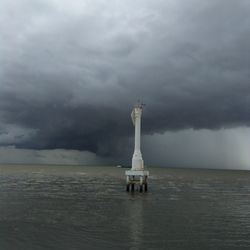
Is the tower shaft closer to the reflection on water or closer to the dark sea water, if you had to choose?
the reflection on water

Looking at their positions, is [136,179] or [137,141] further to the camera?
[136,179]

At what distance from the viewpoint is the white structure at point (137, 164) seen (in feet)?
261

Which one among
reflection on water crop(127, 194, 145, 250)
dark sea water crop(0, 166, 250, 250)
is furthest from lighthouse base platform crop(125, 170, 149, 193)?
dark sea water crop(0, 166, 250, 250)

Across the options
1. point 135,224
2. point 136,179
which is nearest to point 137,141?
point 136,179

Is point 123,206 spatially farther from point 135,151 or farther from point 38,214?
point 135,151

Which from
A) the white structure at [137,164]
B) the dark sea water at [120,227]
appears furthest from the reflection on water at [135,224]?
the white structure at [137,164]

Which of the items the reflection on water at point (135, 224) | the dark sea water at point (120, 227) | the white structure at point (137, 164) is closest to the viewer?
the dark sea water at point (120, 227)

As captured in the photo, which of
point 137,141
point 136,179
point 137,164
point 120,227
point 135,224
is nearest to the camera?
point 120,227

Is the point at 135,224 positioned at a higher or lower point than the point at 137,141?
lower

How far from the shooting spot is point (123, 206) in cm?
5956

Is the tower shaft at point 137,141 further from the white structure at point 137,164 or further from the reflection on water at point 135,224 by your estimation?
the reflection on water at point 135,224

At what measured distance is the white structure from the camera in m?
79.4

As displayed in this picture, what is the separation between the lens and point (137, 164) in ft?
261

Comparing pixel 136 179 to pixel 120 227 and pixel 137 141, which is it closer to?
pixel 137 141
